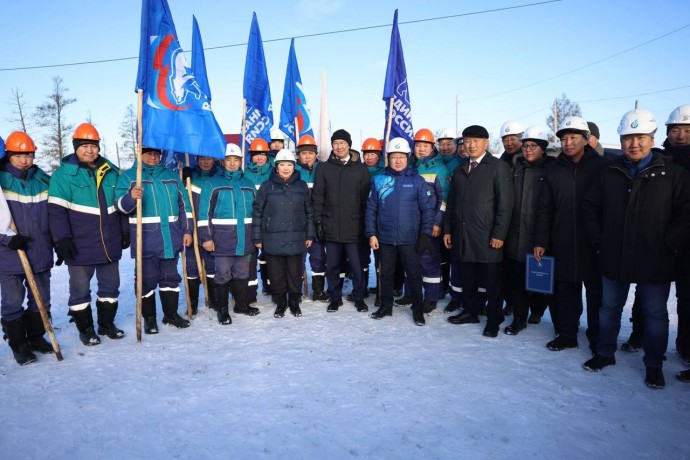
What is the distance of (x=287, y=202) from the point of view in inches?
211

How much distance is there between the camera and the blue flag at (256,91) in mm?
6938

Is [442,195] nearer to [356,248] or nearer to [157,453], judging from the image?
[356,248]

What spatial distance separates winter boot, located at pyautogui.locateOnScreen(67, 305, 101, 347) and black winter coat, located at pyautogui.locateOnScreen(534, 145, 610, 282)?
495cm

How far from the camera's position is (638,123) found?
135 inches

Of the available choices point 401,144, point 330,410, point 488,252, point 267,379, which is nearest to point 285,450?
point 330,410

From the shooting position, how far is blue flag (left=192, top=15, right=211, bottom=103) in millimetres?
5438

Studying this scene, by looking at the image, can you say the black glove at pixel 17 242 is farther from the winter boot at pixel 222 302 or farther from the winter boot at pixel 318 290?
the winter boot at pixel 318 290

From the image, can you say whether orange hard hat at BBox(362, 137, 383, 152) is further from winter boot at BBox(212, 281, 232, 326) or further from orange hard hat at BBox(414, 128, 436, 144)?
winter boot at BBox(212, 281, 232, 326)

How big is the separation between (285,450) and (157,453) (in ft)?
2.65

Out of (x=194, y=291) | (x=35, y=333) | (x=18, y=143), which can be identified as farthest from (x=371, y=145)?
(x=35, y=333)

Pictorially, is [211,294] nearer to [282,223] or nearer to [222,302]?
[222,302]

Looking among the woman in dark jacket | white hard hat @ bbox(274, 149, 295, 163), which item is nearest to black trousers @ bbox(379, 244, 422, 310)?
the woman in dark jacket

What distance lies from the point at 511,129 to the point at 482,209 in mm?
1282

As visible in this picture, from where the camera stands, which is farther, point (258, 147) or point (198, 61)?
point (258, 147)
